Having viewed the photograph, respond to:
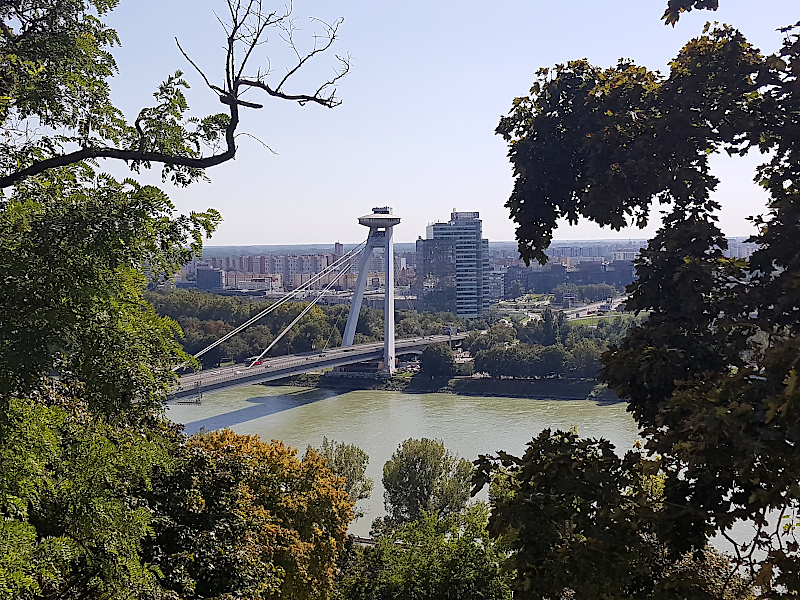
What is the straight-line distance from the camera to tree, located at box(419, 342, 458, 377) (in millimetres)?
14070

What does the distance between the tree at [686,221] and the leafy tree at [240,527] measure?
127 centimetres

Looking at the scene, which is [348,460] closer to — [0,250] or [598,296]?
[0,250]

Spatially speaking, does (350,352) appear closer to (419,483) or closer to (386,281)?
(386,281)

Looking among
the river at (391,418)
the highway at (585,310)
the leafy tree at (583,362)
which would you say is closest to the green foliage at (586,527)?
the river at (391,418)

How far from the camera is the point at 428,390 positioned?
13.5 metres

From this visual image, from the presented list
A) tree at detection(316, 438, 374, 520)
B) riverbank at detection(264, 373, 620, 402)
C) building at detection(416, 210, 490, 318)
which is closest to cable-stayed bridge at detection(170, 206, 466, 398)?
riverbank at detection(264, 373, 620, 402)

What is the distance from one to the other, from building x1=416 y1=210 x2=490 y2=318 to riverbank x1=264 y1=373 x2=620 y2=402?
10.4 meters

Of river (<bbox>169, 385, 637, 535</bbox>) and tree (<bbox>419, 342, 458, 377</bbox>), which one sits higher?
tree (<bbox>419, 342, 458, 377</bbox>)

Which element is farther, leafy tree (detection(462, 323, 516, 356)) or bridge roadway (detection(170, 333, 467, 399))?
leafy tree (detection(462, 323, 516, 356))

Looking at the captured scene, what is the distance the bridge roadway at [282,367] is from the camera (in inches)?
397

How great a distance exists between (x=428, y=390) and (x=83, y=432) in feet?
40.2

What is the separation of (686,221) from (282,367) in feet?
34.9

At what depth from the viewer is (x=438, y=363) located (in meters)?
14.1

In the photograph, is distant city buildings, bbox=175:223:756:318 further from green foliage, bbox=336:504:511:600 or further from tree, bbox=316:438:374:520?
green foliage, bbox=336:504:511:600
